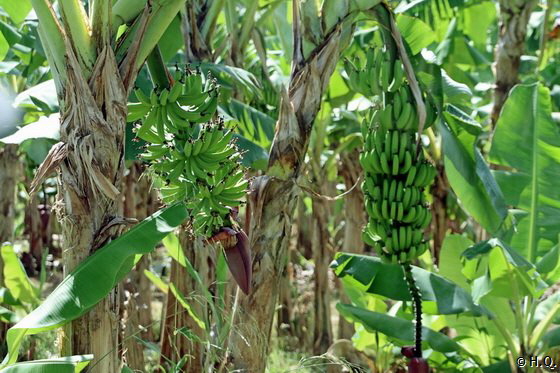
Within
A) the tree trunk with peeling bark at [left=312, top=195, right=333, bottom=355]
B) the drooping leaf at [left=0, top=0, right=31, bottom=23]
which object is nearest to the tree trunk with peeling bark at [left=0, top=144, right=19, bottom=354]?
the drooping leaf at [left=0, top=0, right=31, bottom=23]

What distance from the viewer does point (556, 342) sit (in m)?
3.21

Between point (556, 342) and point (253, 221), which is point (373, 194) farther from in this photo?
point (556, 342)

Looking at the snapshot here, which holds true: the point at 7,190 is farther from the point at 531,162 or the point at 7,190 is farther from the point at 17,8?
the point at 531,162

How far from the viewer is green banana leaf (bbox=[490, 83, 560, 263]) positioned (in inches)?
126

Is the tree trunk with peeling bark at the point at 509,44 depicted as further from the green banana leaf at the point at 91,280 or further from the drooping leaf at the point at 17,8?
the green banana leaf at the point at 91,280

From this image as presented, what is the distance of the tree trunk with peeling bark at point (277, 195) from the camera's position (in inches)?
92.6


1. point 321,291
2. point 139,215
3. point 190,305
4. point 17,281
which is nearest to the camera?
point 190,305

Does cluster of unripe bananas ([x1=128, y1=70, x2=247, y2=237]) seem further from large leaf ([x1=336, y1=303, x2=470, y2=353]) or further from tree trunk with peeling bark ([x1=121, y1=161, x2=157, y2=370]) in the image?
tree trunk with peeling bark ([x1=121, y1=161, x2=157, y2=370])

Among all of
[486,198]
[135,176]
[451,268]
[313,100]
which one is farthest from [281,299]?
[313,100]

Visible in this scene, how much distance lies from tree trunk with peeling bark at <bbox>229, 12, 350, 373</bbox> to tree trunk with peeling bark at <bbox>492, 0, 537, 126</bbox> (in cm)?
178

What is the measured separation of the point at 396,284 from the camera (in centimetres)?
303

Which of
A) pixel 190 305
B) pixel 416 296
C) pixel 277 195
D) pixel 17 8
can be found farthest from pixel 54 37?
pixel 416 296

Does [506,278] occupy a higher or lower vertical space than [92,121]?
lower

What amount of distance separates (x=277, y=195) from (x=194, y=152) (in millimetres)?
419
